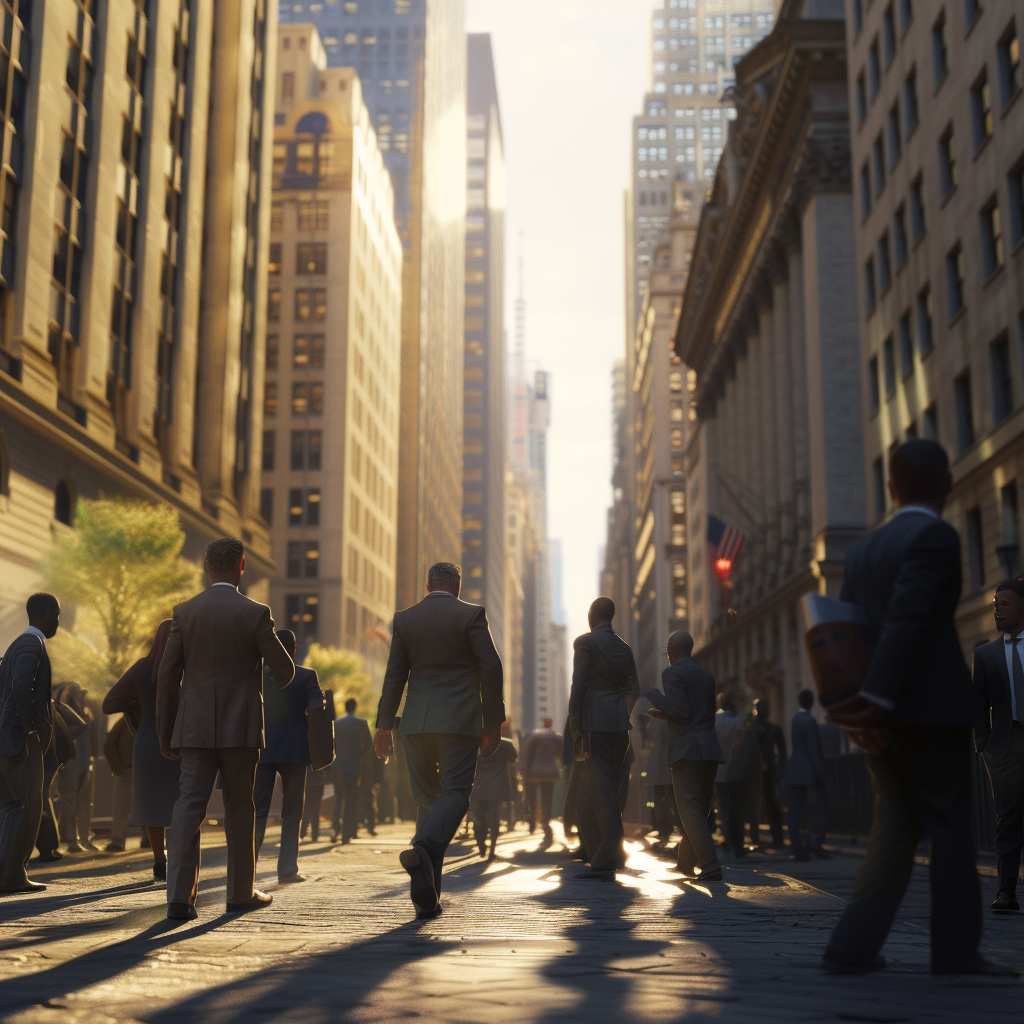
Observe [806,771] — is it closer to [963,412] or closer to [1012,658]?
[1012,658]

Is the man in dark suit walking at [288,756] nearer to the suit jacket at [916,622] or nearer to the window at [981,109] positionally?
the suit jacket at [916,622]

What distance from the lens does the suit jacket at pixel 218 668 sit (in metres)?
7.61

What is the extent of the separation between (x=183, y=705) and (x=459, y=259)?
166494 millimetres

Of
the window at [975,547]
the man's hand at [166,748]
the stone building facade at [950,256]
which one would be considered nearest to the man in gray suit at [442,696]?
the man's hand at [166,748]

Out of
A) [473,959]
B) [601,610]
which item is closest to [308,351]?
[601,610]

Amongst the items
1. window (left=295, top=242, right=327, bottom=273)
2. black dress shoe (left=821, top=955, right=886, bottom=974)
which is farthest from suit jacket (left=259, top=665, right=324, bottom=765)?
window (left=295, top=242, right=327, bottom=273)

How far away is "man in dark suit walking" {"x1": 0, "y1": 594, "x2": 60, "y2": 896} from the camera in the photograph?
909cm

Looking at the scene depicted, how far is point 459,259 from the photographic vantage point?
171 m

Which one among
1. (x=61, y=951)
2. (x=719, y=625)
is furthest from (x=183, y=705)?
(x=719, y=625)

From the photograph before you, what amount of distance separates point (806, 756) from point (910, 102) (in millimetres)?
24750

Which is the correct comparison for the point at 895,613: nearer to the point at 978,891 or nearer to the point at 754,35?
the point at 978,891

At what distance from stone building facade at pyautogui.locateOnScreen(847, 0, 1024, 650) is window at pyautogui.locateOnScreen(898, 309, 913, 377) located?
0.17 ft

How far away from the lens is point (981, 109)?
3002cm

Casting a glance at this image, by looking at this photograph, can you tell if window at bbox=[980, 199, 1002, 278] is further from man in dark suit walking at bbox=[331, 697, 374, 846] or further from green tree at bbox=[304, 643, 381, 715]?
green tree at bbox=[304, 643, 381, 715]
